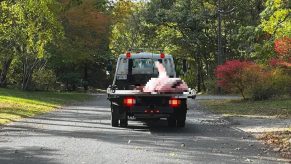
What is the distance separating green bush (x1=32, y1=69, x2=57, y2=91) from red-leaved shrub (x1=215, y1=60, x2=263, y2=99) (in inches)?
831

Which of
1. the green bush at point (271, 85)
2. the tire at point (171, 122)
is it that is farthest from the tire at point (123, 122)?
the green bush at point (271, 85)

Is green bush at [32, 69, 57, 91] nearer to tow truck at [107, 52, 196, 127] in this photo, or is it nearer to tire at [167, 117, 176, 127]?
tow truck at [107, 52, 196, 127]

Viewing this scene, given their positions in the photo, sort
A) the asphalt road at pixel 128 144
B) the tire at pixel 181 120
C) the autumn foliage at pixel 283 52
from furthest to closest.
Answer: the autumn foliage at pixel 283 52
the tire at pixel 181 120
the asphalt road at pixel 128 144

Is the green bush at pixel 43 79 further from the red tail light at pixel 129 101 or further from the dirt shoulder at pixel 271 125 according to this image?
the red tail light at pixel 129 101

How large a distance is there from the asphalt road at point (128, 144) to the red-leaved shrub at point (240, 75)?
11714 mm

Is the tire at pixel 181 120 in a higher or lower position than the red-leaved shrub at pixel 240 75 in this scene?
lower

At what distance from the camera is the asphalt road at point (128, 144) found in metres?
9.04

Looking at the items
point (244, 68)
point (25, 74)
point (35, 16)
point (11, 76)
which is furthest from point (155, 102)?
point (11, 76)

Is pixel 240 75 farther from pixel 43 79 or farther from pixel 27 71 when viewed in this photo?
pixel 43 79

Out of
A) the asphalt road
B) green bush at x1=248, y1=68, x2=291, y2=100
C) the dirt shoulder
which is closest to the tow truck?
the asphalt road

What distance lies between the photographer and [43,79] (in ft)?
147

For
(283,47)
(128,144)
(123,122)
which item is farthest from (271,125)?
(283,47)

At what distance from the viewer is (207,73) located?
50406 mm

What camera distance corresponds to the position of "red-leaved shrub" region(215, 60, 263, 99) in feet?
89.4
